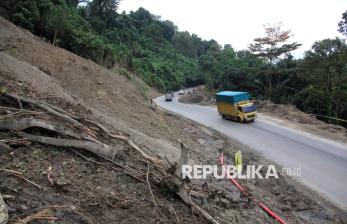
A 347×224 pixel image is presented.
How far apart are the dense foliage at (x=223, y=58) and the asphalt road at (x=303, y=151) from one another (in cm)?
966

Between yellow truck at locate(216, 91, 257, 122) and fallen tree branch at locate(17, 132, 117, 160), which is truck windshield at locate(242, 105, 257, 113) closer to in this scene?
yellow truck at locate(216, 91, 257, 122)

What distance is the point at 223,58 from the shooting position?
5697 cm

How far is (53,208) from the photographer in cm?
462

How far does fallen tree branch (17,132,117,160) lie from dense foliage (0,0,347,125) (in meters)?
16.9

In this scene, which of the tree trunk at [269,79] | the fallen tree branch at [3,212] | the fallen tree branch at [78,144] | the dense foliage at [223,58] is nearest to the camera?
the fallen tree branch at [3,212]

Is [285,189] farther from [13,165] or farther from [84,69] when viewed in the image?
[84,69]

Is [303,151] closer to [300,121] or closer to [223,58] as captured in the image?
[300,121]

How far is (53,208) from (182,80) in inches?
3228

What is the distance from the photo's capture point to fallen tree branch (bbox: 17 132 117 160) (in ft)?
19.9

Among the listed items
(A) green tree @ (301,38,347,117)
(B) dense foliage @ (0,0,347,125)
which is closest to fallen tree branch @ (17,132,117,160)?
(B) dense foliage @ (0,0,347,125)

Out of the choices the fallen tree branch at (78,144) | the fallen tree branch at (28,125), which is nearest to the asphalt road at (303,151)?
the fallen tree branch at (78,144)

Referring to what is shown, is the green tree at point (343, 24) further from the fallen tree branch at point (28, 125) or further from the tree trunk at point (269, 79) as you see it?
the fallen tree branch at point (28, 125)

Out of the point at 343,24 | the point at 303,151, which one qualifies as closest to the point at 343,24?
the point at 343,24

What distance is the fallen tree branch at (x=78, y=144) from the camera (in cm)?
607
